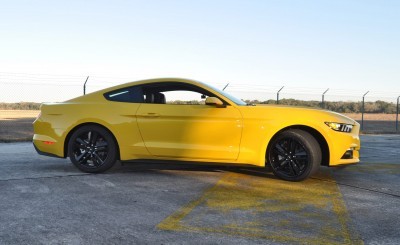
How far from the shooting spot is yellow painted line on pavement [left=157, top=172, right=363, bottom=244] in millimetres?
3418

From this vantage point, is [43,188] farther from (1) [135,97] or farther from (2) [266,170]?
(2) [266,170]

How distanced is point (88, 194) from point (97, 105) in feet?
5.84

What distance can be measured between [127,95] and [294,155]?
2.65m

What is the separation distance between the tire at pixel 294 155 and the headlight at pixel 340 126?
11.9 inches

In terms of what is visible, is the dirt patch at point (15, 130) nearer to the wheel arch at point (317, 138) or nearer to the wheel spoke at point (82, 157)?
the wheel spoke at point (82, 157)

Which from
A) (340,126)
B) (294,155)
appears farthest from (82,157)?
(340,126)

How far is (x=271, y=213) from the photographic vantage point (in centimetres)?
406

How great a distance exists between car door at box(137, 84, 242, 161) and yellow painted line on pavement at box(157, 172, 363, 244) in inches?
20.5

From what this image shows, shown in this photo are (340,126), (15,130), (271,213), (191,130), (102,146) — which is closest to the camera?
(271,213)

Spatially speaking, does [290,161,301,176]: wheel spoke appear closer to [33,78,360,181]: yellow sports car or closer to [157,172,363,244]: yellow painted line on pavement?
[33,78,360,181]: yellow sports car

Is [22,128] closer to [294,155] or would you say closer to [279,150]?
[279,150]

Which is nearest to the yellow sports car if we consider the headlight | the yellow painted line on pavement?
the headlight

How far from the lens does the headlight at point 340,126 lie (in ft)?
18.3

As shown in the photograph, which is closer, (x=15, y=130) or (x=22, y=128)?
(x=15, y=130)
